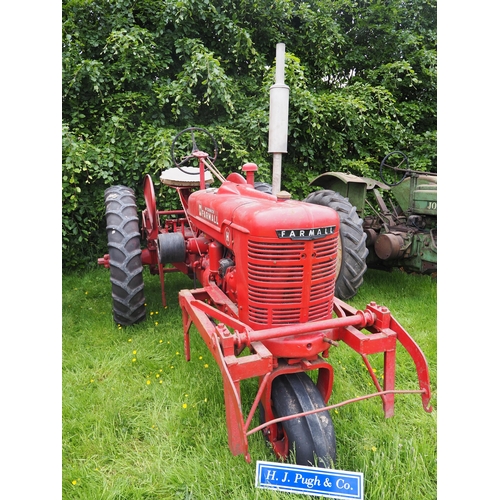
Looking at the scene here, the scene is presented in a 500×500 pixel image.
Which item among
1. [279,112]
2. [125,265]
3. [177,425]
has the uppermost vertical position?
[279,112]

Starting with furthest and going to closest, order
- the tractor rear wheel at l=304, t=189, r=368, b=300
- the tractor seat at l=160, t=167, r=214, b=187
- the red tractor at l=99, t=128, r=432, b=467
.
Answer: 1. the tractor seat at l=160, t=167, r=214, b=187
2. the tractor rear wheel at l=304, t=189, r=368, b=300
3. the red tractor at l=99, t=128, r=432, b=467

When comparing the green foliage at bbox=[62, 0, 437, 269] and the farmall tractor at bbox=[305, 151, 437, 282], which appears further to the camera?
the green foliage at bbox=[62, 0, 437, 269]

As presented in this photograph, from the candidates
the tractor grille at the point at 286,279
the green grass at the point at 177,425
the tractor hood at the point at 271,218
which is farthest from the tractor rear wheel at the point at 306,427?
the tractor hood at the point at 271,218

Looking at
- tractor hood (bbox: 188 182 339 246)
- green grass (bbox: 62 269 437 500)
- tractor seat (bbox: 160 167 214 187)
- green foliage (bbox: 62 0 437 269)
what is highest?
green foliage (bbox: 62 0 437 269)

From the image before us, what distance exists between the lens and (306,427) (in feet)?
6.17

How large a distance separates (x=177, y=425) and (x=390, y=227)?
10.6 ft

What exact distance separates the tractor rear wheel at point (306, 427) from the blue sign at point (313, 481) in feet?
0.67

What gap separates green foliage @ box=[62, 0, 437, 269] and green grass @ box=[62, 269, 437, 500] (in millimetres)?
2338

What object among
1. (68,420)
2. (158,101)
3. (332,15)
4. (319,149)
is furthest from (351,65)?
(68,420)

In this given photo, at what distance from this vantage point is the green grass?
74.1 inches

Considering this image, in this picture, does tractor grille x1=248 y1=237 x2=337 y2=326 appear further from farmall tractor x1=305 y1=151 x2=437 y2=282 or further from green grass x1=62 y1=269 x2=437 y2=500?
farmall tractor x1=305 y1=151 x2=437 y2=282

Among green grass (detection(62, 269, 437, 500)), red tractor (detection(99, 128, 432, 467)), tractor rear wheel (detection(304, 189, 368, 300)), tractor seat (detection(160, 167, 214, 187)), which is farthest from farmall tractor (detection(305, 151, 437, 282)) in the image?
red tractor (detection(99, 128, 432, 467))

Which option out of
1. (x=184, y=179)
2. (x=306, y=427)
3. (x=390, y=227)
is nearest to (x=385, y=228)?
(x=390, y=227)

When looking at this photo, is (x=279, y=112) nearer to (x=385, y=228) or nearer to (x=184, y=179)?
(x=184, y=179)
